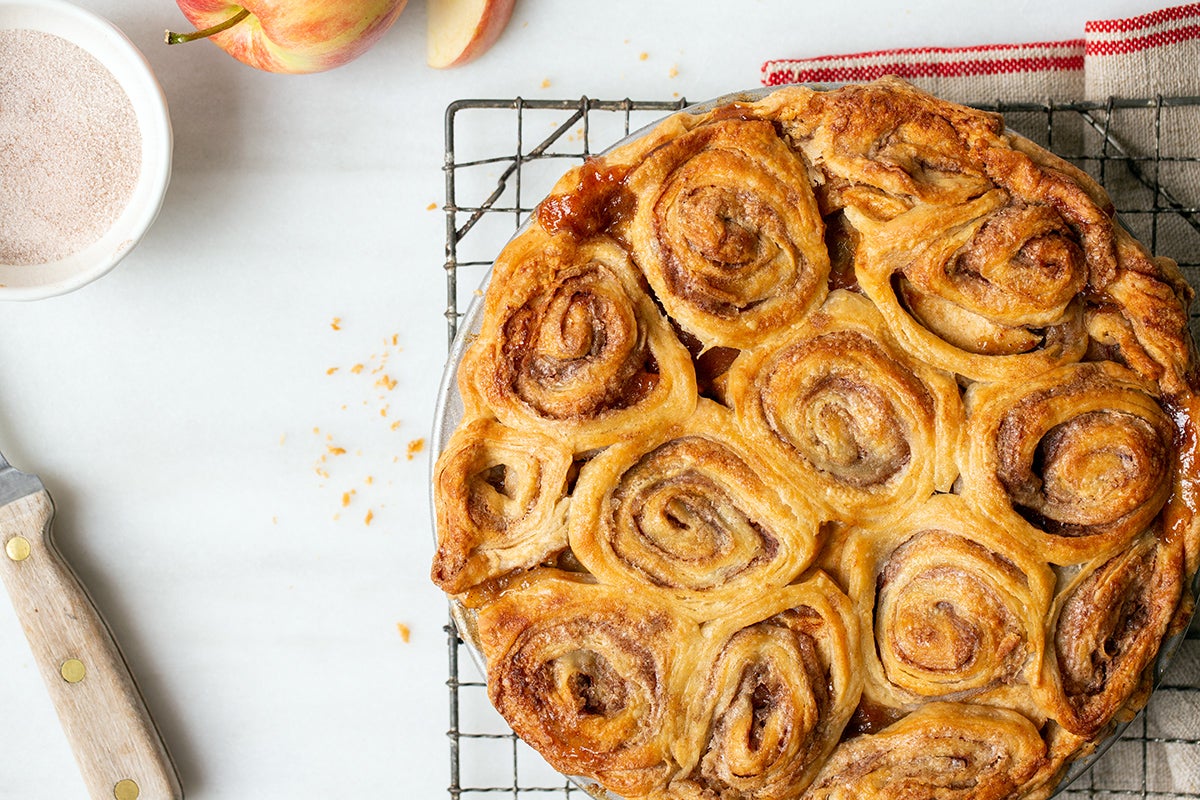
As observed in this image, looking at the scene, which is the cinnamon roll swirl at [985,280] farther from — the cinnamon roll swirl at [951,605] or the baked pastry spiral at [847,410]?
the cinnamon roll swirl at [951,605]

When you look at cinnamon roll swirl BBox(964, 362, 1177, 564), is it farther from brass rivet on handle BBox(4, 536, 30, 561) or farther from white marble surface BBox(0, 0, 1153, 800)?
brass rivet on handle BBox(4, 536, 30, 561)

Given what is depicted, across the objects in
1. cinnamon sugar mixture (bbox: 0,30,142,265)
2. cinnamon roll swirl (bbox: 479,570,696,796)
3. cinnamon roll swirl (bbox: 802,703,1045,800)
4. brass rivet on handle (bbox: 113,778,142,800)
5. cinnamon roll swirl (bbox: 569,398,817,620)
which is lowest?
brass rivet on handle (bbox: 113,778,142,800)

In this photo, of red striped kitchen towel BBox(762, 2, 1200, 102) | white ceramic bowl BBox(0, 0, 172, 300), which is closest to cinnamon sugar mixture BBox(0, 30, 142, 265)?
white ceramic bowl BBox(0, 0, 172, 300)

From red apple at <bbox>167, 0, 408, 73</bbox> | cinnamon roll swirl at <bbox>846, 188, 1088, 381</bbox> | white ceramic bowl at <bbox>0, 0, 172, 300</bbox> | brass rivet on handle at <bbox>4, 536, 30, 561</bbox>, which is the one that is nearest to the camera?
cinnamon roll swirl at <bbox>846, 188, 1088, 381</bbox>

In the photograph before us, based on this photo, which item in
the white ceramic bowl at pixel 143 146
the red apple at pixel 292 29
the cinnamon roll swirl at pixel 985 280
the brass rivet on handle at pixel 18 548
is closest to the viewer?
the cinnamon roll swirl at pixel 985 280

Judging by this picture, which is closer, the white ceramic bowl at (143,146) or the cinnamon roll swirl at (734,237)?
the cinnamon roll swirl at (734,237)

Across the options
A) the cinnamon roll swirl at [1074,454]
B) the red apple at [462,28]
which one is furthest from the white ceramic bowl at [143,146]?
the cinnamon roll swirl at [1074,454]

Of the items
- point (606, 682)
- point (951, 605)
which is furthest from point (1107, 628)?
point (606, 682)

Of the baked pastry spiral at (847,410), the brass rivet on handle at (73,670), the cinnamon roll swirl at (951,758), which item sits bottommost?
the brass rivet on handle at (73,670)
